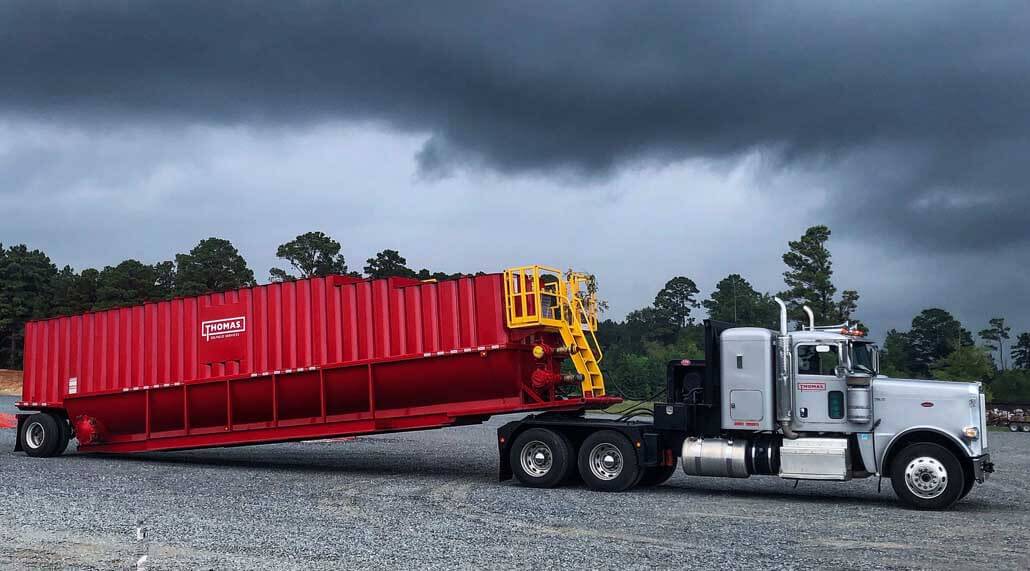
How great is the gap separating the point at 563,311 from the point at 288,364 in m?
6.43

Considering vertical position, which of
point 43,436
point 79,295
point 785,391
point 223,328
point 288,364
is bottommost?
point 43,436

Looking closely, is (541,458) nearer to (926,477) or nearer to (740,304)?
(926,477)

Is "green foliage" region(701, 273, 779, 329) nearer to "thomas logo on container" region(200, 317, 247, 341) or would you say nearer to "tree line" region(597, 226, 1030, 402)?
"tree line" region(597, 226, 1030, 402)

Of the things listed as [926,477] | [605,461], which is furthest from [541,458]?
[926,477]

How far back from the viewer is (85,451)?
2344 centimetres

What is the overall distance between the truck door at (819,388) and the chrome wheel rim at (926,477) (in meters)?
1.31

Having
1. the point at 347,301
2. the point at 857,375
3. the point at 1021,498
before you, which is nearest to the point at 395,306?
the point at 347,301

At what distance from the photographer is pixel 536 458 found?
17297 mm

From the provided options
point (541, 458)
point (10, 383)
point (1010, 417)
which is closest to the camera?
point (541, 458)

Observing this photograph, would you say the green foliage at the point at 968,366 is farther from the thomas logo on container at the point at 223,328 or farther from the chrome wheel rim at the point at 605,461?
the thomas logo on container at the point at 223,328

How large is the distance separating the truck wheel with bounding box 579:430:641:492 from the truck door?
299 centimetres

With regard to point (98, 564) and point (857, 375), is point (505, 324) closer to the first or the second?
point (857, 375)

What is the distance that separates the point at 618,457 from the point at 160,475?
9.60 metres

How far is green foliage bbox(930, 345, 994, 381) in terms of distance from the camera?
7019cm
